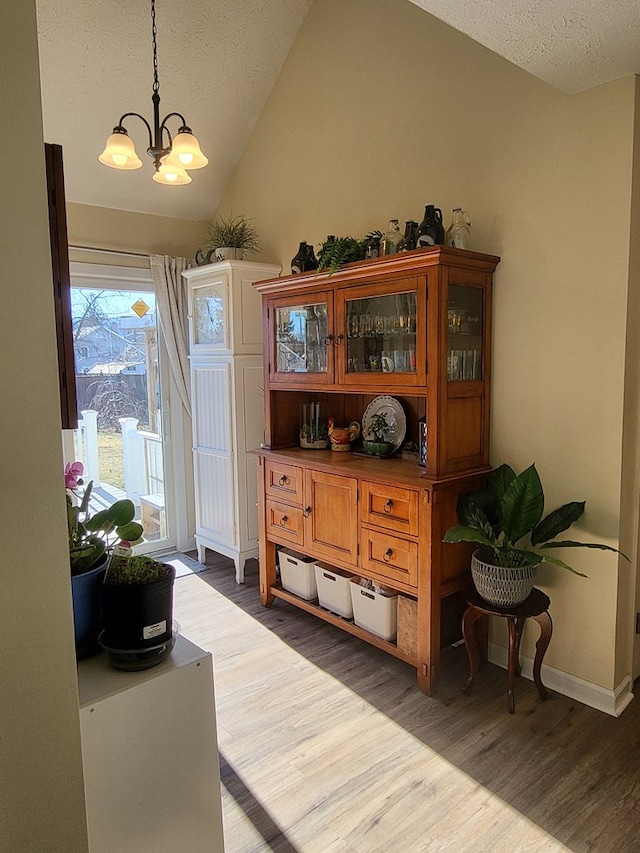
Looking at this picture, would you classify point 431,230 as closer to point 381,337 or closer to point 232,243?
point 381,337

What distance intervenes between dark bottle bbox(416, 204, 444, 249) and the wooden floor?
1.99m

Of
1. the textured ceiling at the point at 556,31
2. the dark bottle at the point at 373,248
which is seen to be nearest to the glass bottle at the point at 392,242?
the dark bottle at the point at 373,248

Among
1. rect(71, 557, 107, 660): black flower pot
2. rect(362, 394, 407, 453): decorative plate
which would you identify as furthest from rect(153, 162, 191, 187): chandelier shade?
rect(71, 557, 107, 660): black flower pot

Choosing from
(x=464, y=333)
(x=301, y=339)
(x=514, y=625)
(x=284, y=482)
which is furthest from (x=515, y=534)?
(x=301, y=339)

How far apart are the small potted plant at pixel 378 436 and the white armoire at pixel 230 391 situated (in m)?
0.96

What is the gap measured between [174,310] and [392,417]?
6.58 feet

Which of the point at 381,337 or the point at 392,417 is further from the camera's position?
the point at 392,417

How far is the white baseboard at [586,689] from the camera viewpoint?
239 centimetres

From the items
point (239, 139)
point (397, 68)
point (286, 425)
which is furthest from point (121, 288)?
point (397, 68)

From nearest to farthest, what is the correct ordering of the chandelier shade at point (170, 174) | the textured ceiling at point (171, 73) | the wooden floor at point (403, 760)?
the wooden floor at point (403, 760), the chandelier shade at point (170, 174), the textured ceiling at point (171, 73)

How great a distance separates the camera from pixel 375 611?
110 inches

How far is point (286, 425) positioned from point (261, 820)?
6.91ft

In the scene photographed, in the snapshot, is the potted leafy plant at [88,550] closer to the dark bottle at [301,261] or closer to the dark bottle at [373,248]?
the dark bottle at [373,248]

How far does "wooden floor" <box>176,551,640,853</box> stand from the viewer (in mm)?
1811
